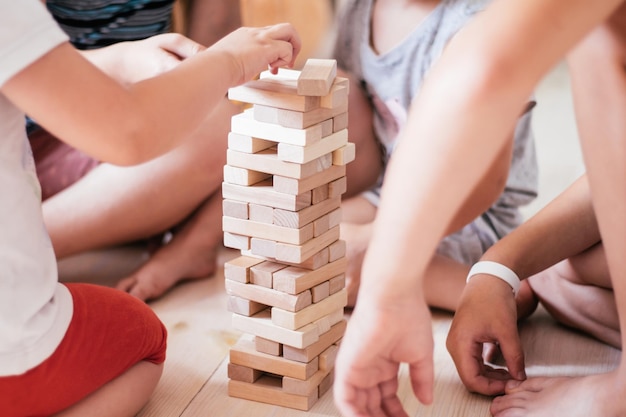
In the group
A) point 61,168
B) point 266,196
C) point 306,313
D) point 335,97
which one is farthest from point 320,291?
point 61,168

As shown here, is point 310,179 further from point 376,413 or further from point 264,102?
point 376,413

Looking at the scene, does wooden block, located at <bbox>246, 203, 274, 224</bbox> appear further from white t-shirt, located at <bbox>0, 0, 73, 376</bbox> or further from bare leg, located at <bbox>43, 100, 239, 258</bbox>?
bare leg, located at <bbox>43, 100, 239, 258</bbox>

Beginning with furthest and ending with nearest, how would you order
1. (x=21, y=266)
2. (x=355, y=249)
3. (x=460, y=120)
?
1. (x=355, y=249)
2. (x=21, y=266)
3. (x=460, y=120)

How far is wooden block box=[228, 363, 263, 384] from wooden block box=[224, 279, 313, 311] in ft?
0.32

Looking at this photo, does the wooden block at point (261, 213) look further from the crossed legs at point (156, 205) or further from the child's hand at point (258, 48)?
the crossed legs at point (156, 205)

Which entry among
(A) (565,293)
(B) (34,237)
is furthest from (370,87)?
(B) (34,237)

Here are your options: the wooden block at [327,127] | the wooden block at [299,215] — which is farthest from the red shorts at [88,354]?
the wooden block at [327,127]

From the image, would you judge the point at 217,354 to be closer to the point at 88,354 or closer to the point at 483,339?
the point at 88,354

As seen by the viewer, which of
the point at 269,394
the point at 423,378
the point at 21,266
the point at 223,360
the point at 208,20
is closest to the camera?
the point at 423,378

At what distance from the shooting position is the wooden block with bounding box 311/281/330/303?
1.10m

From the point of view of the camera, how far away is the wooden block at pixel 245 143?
1.05 m

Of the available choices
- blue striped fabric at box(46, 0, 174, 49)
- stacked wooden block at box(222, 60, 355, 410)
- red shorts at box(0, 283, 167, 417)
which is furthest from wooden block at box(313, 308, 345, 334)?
blue striped fabric at box(46, 0, 174, 49)

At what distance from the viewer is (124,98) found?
87 cm

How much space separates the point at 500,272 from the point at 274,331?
0.33 m
